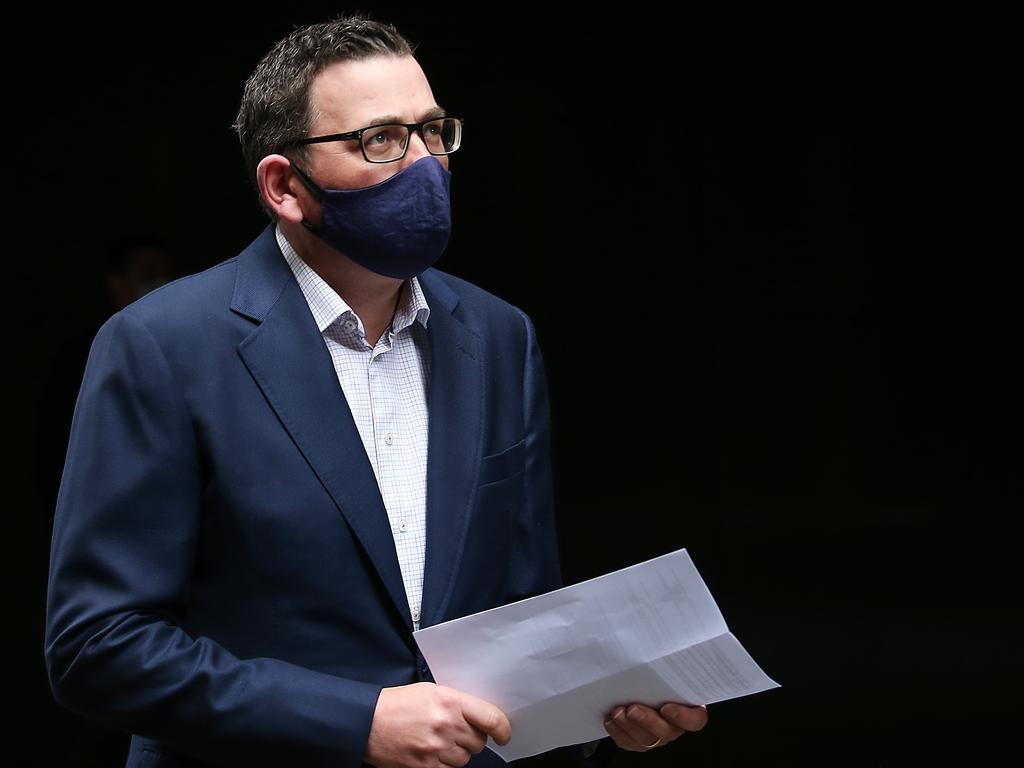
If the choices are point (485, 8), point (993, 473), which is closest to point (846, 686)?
point (993, 473)

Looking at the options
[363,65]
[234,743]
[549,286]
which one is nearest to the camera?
[234,743]

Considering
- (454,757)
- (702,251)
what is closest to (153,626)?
(454,757)

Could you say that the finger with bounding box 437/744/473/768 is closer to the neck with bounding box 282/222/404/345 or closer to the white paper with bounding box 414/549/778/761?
the white paper with bounding box 414/549/778/761

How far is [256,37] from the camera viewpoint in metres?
6.73

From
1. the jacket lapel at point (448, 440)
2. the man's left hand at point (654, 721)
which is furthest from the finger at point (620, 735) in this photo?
the jacket lapel at point (448, 440)

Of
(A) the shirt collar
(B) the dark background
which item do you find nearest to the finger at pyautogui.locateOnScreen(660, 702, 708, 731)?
(A) the shirt collar

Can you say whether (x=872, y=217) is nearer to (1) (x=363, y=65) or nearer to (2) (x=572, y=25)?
(2) (x=572, y=25)

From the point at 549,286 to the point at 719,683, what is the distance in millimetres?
5626

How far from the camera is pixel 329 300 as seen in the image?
1.74m

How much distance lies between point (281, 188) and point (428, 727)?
0.65 meters

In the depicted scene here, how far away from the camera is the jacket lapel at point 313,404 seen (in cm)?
162

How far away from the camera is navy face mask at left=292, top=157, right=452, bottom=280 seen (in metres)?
1.70

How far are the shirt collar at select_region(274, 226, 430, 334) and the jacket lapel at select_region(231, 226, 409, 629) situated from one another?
0.08 feet

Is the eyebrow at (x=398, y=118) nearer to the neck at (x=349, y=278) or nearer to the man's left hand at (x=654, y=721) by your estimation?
the neck at (x=349, y=278)
